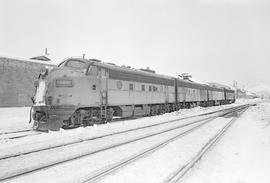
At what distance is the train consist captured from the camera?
457 inches

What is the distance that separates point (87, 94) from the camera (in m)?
12.8

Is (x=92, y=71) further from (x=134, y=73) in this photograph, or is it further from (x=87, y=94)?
(x=134, y=73)

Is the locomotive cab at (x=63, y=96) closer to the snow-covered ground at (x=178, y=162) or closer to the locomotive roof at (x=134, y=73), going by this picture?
the locomotive roof at (x=134, y=73)

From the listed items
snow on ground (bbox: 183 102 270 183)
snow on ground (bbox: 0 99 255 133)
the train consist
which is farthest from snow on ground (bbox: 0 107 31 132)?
snow on ground (bbox: 183 102 270 183)

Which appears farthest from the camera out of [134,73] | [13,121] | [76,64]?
[134,73]

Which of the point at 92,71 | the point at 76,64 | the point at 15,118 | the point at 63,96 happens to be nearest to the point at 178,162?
the point at 63,96

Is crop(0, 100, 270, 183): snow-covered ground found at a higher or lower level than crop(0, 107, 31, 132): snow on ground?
lower

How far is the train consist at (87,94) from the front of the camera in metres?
11.6

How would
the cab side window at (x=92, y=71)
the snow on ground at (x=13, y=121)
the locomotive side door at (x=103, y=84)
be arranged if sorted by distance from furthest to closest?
the snow on ground at (x=13, y=121), the locomotive side door at (x=103, y=84), the cab side window at (x=92, y=71)

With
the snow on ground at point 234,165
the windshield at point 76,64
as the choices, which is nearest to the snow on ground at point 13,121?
the windshield at point 76,64

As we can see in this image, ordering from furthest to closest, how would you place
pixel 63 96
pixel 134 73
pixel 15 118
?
1. pixel 15 118
2. pixel 134 73
3. pixel 63 96

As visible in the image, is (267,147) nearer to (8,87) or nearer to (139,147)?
(139,147)

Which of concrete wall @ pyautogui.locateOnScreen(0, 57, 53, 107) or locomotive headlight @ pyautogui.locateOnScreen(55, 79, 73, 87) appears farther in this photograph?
concrete wall @ pyautogui.locateOnScreen(0, 57, 53, 107)

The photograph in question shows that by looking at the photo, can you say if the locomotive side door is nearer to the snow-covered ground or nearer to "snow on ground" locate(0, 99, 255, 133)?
"snow on ground" locate(0, 99, 255, 133)
